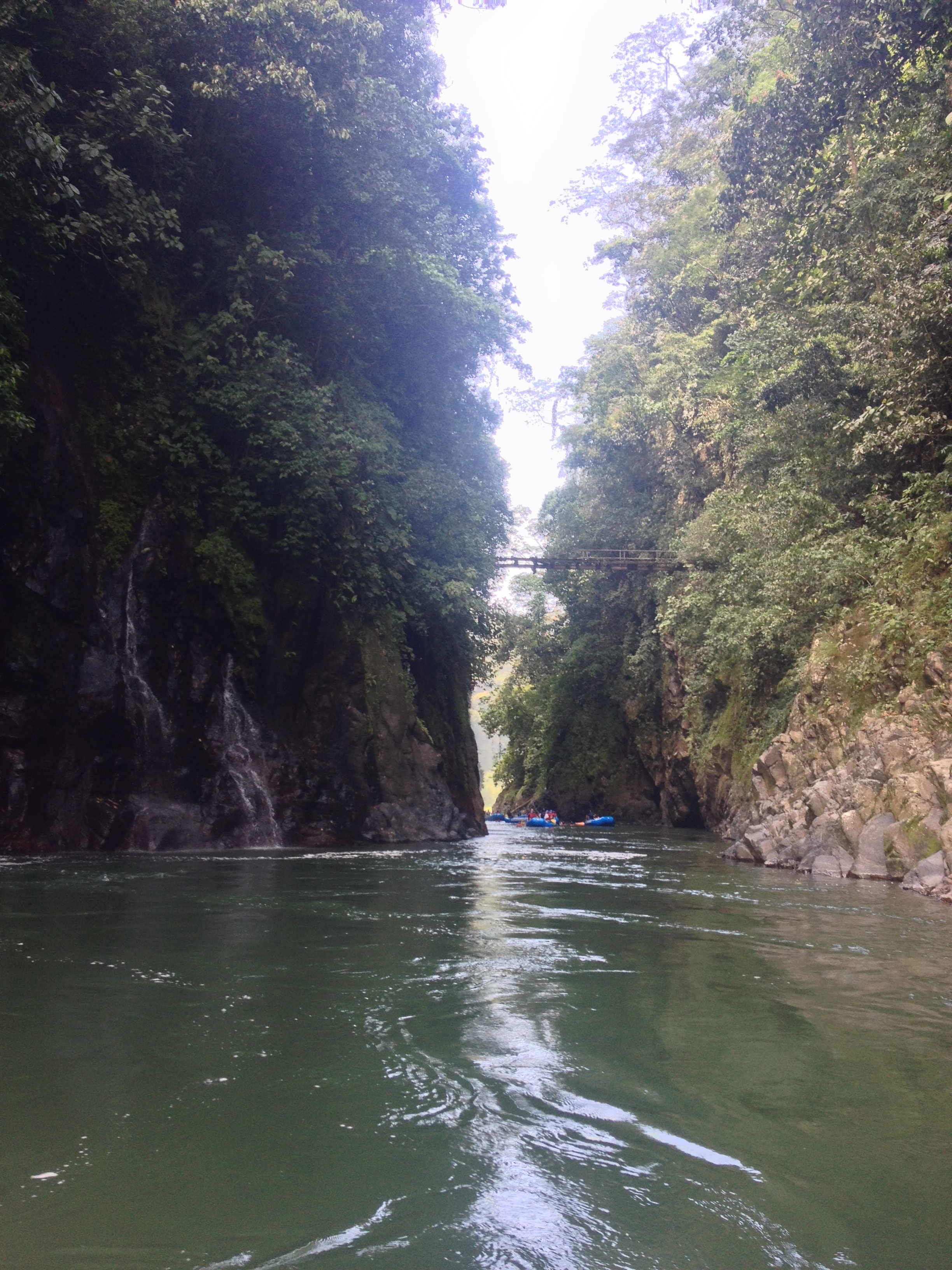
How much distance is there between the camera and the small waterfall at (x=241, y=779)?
13.3 metres

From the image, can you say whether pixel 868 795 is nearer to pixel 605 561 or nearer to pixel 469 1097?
pixel 469 1097

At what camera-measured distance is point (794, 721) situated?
13.9 m

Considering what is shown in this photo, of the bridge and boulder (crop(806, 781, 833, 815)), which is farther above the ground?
the bridge

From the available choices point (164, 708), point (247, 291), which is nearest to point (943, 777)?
point (164, 708)

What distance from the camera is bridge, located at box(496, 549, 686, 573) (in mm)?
26328

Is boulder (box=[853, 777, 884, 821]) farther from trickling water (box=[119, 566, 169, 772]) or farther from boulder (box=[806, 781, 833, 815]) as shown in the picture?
trickling water (box=[119, 566, 169, 772])

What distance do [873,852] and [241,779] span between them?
8.51 meters

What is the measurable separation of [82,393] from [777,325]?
11482 mm

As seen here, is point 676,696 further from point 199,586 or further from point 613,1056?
point 613,1056

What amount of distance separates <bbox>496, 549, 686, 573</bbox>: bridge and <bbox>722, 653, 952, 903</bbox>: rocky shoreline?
12.4 metres

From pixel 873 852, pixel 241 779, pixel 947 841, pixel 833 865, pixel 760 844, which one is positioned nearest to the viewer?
pixel 947 841

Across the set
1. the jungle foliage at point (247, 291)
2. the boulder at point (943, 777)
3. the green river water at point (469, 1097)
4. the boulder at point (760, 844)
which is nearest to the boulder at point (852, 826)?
the boulder at point (943, 777)

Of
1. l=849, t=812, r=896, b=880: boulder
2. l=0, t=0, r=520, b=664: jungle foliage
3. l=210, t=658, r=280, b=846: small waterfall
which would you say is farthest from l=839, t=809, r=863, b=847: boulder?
l=0, t=0, r=520, b=664: jungle foliage

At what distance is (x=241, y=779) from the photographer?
44.5 ft
